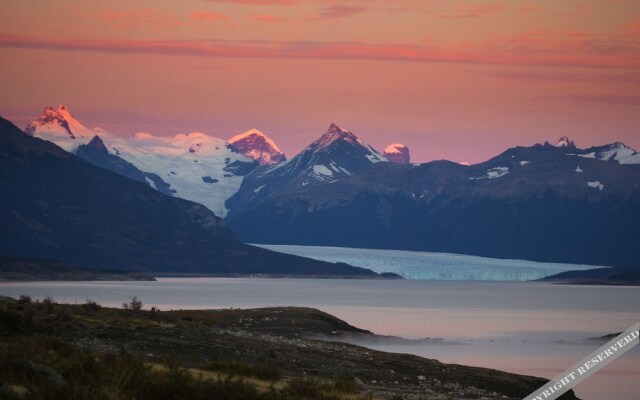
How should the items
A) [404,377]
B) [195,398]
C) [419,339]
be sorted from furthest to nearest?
[419,339], [404,377], [195,398]

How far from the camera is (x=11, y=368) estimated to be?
1241 inches

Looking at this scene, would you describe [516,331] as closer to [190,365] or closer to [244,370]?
[190,365]

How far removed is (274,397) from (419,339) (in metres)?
65.5

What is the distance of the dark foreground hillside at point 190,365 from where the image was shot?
31.4 meters


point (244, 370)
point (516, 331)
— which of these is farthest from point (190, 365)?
point (516, 331)

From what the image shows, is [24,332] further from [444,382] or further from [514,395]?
[514,395]

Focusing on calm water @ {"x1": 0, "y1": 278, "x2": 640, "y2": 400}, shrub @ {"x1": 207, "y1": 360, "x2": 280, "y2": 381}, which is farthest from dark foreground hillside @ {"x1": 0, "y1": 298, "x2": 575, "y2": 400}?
calm water @ {"x1": 0, "y1": 278, "x2": 640, "y2": 400}

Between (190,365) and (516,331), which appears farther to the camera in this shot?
(516,331)

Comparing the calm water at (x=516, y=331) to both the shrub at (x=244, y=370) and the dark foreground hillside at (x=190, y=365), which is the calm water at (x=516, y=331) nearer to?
the dark foreground hillside at (x=190, y=365)

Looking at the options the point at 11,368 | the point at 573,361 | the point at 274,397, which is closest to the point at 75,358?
the point at 11,368

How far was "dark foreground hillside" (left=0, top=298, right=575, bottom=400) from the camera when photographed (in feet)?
103

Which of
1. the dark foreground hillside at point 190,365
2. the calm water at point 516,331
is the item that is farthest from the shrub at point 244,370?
the calm water at point 516,331

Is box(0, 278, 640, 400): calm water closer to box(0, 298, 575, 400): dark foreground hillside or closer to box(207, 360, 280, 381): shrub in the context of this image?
box(0, 298, 575, 400): dark foreground hillside

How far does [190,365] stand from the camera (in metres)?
42.4
